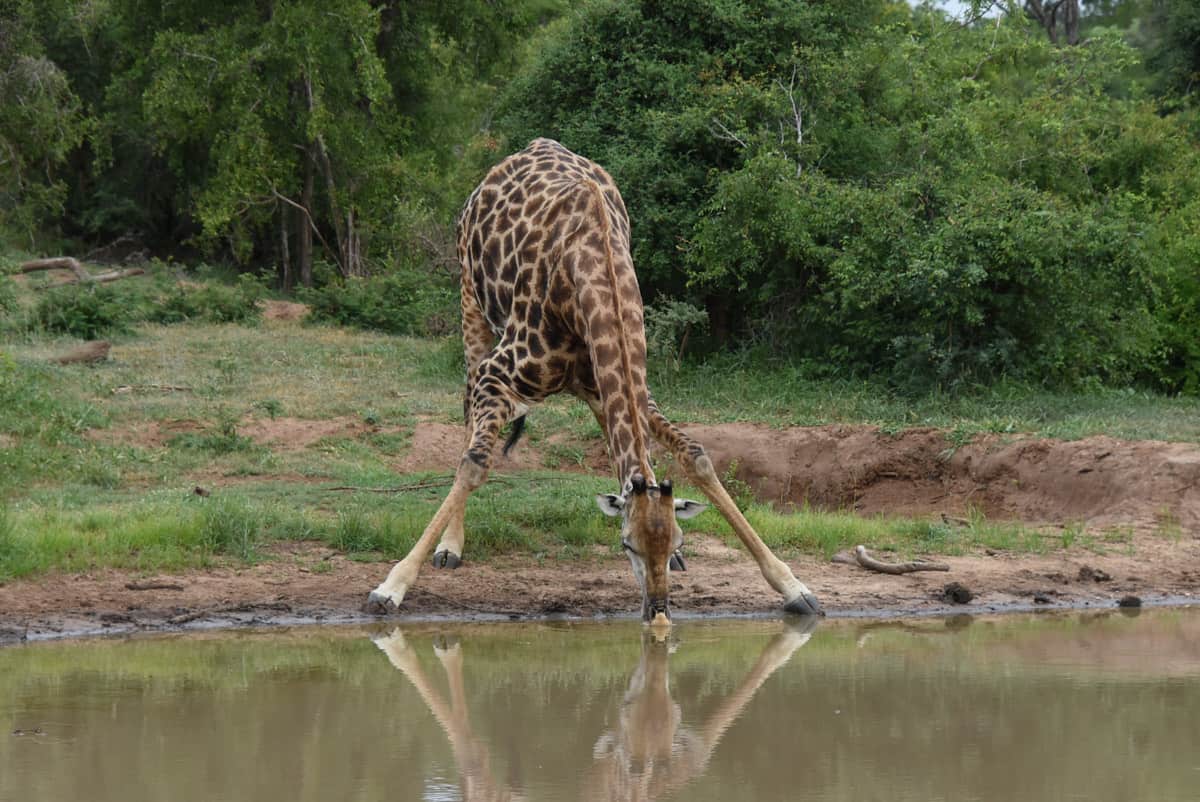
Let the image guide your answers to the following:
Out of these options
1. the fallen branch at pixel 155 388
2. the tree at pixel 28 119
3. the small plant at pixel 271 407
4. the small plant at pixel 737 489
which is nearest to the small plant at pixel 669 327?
the small plant at pixel 737 489

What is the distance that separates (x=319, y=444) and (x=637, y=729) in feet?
22.4

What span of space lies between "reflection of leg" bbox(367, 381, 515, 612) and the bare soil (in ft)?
0.60

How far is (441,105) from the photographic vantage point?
27359 mm

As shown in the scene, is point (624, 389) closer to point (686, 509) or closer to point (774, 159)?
point (686, 509)

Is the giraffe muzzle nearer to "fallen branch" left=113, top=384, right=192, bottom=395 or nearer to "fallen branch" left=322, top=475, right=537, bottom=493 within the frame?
"fallen branch" left=322, top=475, right=537, bottom=493

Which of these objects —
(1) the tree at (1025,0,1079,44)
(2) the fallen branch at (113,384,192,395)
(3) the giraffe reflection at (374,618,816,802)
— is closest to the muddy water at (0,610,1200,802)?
(3) the giraffe reflection at (374,618,816,802)

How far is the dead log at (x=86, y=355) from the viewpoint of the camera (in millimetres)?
15539

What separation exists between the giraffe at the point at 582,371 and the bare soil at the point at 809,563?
37cm

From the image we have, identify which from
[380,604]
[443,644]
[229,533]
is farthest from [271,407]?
[443,644]

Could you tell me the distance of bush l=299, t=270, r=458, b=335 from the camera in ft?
69.6

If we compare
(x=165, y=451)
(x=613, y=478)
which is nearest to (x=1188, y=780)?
(x=613, y=478)

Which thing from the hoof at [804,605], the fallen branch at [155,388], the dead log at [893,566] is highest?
the fallen branch at [155,388]

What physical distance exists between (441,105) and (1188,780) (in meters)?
23.5

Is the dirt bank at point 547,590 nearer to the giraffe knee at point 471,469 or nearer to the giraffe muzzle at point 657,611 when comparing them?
the giraffe knee at point 471,469
